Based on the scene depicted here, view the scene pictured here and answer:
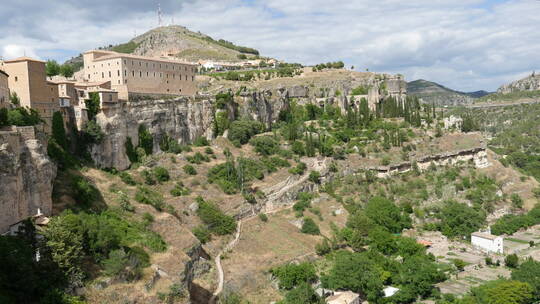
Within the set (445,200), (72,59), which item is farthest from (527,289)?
(72,59)

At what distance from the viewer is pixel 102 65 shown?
44.1 m

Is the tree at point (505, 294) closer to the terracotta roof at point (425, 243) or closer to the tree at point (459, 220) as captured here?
the terracotta roof at point (425, 243)

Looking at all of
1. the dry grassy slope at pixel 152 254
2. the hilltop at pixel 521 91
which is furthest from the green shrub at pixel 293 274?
the hilltop at pixel 521 91

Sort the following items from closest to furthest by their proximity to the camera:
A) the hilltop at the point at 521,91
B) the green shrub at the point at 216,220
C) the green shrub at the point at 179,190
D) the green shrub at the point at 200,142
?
the green shrub at the point at 216,220
the green shrub at the point at 179,190
the green shrub at the point at 200,142
the hilltop at the point at 521,91

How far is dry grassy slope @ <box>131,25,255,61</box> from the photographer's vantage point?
3649 inches

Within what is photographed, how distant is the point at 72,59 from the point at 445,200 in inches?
3647

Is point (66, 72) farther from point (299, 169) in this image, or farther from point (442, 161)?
point (442, 161)

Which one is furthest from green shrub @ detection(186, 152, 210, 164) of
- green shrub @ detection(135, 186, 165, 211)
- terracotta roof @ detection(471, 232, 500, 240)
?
terracotta roof @ detection(471, 232, 500, 240)

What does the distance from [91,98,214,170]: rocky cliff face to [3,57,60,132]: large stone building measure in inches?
244

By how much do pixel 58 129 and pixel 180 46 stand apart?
220 ft

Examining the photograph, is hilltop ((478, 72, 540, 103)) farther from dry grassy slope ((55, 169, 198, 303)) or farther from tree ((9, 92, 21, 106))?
tree ((9, 92, 21, 106))

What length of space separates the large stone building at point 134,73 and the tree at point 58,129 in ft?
28.6

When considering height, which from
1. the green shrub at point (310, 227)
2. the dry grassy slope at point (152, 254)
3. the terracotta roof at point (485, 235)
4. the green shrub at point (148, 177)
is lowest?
the terracotta roof at point (485, 235)

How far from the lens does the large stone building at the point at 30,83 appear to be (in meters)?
30.0
